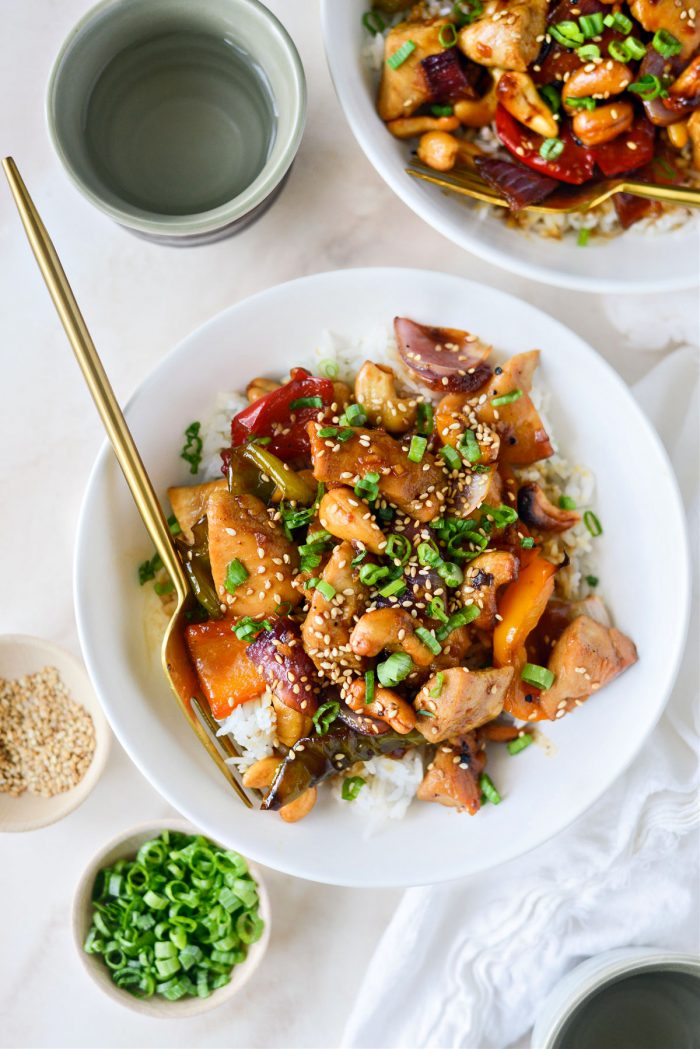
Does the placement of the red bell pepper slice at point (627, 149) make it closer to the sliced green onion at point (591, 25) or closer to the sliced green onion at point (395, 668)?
the sliced green onion at point (591, 25)

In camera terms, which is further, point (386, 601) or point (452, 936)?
point (452, 936)

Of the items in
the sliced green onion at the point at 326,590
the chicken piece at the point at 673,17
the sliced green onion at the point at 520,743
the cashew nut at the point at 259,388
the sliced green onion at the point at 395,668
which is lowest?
the sliced green onion at the point at 520,743

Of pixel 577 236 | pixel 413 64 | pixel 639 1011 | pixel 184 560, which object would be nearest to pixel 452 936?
pixel 639 1011

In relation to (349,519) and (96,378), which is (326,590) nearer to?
(349,519)

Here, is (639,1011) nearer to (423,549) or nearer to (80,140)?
(423,549)

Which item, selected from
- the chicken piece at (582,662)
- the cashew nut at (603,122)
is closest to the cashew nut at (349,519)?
the chicken piece at (582,662)

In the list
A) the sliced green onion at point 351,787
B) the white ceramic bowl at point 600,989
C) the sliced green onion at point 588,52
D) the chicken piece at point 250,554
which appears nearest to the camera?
the chicken piece at point 250,554

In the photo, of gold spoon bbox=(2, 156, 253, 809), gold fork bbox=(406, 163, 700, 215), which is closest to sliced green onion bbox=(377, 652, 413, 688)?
gold spoon bbox=(2, 156, 253, 809)

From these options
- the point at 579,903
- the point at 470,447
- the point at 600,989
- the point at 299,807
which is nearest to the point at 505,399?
the point at 470,447
